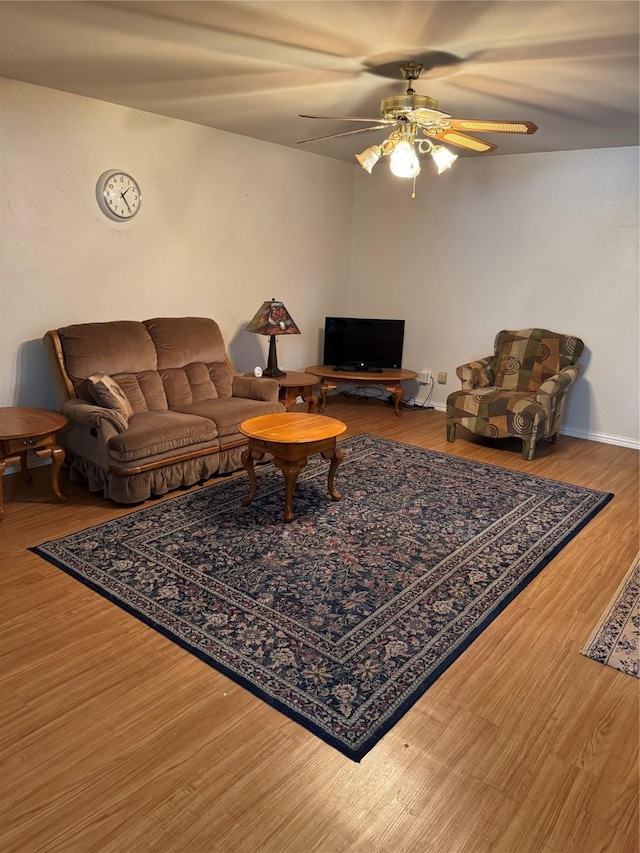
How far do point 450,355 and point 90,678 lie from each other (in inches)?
186

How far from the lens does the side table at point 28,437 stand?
322 cm

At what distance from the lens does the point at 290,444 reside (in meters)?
3.31

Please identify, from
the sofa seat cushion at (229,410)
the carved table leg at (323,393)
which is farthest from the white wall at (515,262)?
the sofa seat cushion at (229,410)

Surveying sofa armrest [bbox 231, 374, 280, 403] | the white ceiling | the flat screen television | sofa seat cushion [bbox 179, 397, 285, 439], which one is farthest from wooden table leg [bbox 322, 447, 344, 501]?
the flat screen television

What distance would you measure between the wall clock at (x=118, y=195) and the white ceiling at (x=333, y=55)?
480 millimetres

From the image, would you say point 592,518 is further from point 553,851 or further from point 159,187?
point 159,187

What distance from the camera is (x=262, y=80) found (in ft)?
10.8

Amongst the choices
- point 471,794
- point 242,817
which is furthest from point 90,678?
point 471,794

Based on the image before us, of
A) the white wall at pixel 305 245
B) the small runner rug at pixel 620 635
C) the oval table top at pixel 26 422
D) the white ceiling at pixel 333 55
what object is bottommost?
the small runner rug at pixel 620 635

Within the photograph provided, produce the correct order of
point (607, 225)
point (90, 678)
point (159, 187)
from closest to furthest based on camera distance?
point (90, 678) → point (159, 187) → point (607, 225)

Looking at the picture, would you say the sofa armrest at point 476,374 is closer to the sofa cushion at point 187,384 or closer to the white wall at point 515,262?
the white wall at point 515,262

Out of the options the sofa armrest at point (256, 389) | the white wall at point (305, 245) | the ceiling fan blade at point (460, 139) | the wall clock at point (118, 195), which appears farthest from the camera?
the sofa armrest at point (256, 389)

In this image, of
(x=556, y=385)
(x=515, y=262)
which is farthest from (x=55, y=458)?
(x=515, y=262)

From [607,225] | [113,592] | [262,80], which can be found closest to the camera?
[113,592]
